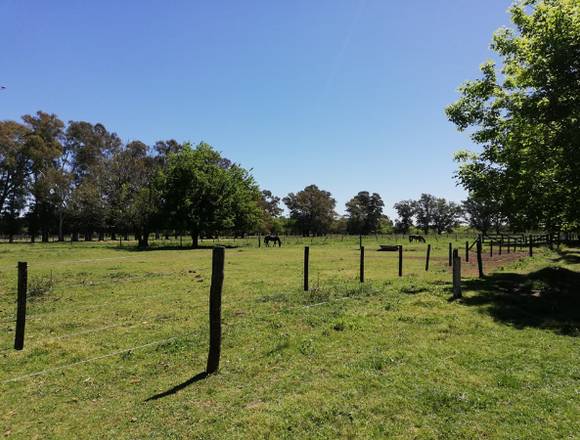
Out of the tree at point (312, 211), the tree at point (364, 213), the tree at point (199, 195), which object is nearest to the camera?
the tree at point (199, 195)

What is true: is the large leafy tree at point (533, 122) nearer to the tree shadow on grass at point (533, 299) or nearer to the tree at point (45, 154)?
the tree shadow on grass at point (533, 299)

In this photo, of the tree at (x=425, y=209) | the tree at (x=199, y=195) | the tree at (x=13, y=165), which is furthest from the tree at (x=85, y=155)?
the tree at (x=425, y=209)

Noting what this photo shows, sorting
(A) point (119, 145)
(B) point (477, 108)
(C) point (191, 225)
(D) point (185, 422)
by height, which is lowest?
(D) point (185, 422)

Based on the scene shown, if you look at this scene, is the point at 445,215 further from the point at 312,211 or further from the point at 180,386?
the point at 180,386

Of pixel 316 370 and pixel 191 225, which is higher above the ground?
pixel 191 225

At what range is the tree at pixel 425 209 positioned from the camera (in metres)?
146

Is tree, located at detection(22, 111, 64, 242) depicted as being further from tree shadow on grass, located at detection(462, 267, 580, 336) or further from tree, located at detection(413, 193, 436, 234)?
tree, located at detection(413, 193, 436, 234)

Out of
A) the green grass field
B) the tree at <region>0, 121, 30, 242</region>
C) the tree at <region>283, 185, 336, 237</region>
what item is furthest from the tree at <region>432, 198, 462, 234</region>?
the green grass field

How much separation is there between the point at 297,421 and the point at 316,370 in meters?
1.66

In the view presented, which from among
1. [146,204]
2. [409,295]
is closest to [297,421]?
[409,295]

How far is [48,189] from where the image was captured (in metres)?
66.8

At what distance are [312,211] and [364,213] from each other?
19.8 metres

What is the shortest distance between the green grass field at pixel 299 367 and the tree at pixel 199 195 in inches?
1379

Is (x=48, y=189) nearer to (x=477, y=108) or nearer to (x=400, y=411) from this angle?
(x=477, y=108)
